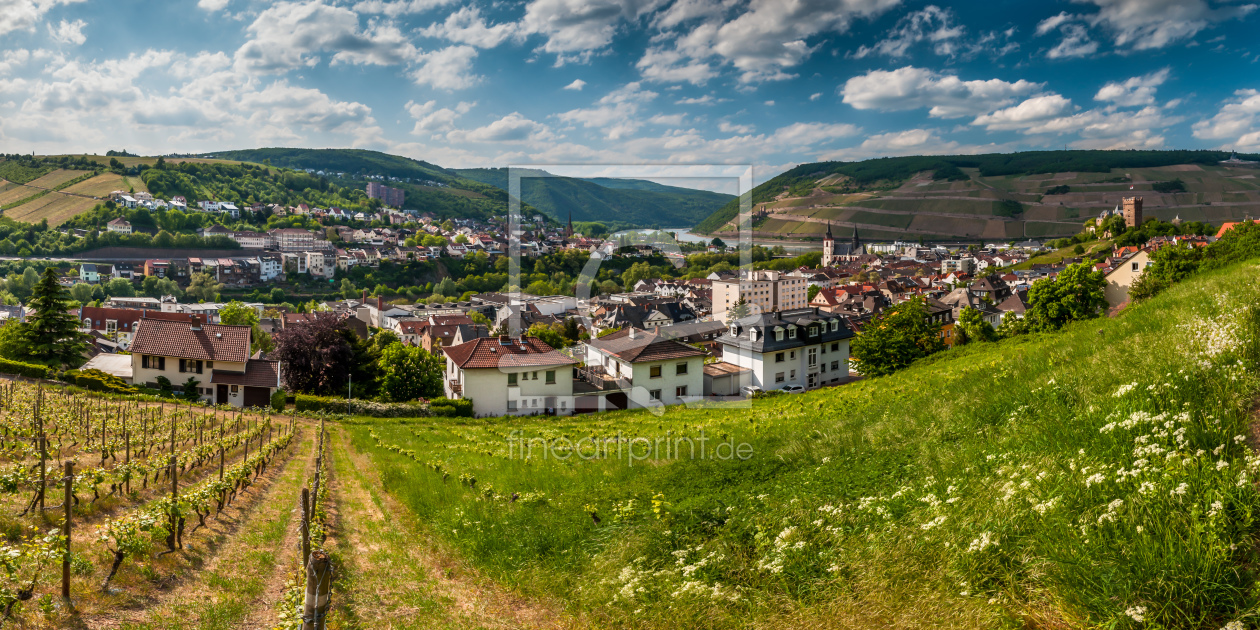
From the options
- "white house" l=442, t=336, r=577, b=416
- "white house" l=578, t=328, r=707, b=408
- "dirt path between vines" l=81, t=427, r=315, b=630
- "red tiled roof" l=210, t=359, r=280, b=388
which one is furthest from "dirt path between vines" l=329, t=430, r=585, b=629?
"red tiled roof" l=210, t=359, r=280, b=388

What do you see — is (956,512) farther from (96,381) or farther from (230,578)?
(96,381)

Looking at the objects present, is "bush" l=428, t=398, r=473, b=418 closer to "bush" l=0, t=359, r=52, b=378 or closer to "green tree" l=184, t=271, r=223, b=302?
"bush" l=0, t=359, r=52, b=378

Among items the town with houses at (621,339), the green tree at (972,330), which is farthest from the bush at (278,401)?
the green tree at (972,330)

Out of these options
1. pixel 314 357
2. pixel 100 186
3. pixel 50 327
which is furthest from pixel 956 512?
pixel 100 186

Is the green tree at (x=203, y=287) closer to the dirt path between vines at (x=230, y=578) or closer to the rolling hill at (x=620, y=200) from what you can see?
the rolling hill at (x=620, y=200)

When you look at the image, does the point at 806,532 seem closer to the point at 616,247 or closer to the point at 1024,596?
the point at 1024,596
